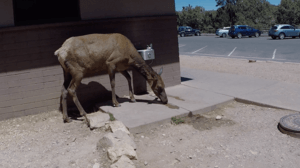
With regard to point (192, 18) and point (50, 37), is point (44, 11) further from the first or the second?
point (192, 18)

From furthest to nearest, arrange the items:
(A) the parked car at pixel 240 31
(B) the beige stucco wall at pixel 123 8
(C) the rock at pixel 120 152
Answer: (A) the parked car at pixel 240 31 → (B) the beige stucco wall at pixel 123 8 → (C) the rock at pixel 120 152

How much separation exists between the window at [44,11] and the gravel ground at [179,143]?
2.43 metres

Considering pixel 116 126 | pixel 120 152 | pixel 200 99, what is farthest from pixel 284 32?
pixel 120 152

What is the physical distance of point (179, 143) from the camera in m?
5.57

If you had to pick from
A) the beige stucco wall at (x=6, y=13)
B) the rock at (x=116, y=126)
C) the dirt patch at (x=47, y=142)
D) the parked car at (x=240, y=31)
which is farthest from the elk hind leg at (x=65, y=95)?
the parked car at (x=240, y=31)

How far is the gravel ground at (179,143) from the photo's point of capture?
4.88 meters

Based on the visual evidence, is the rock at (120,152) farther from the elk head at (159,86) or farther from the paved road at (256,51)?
the paved road at (256,51)

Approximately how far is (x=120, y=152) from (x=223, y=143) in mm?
1932

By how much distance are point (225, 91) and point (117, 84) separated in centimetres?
300

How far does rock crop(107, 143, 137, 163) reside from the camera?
4703mm

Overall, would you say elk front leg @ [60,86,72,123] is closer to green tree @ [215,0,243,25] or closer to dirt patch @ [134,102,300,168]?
dirt patch @ [134,102,300,168]

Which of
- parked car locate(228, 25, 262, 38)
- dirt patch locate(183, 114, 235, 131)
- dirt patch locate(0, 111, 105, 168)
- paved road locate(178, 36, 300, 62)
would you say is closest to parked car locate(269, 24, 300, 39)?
paved road locate(178, 36, 300, 62)

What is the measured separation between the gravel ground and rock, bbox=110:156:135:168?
319 mm

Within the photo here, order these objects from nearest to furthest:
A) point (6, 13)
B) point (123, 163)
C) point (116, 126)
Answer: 1. point (123, 163)
2. point (116, 126)
3. point (6, 13)
